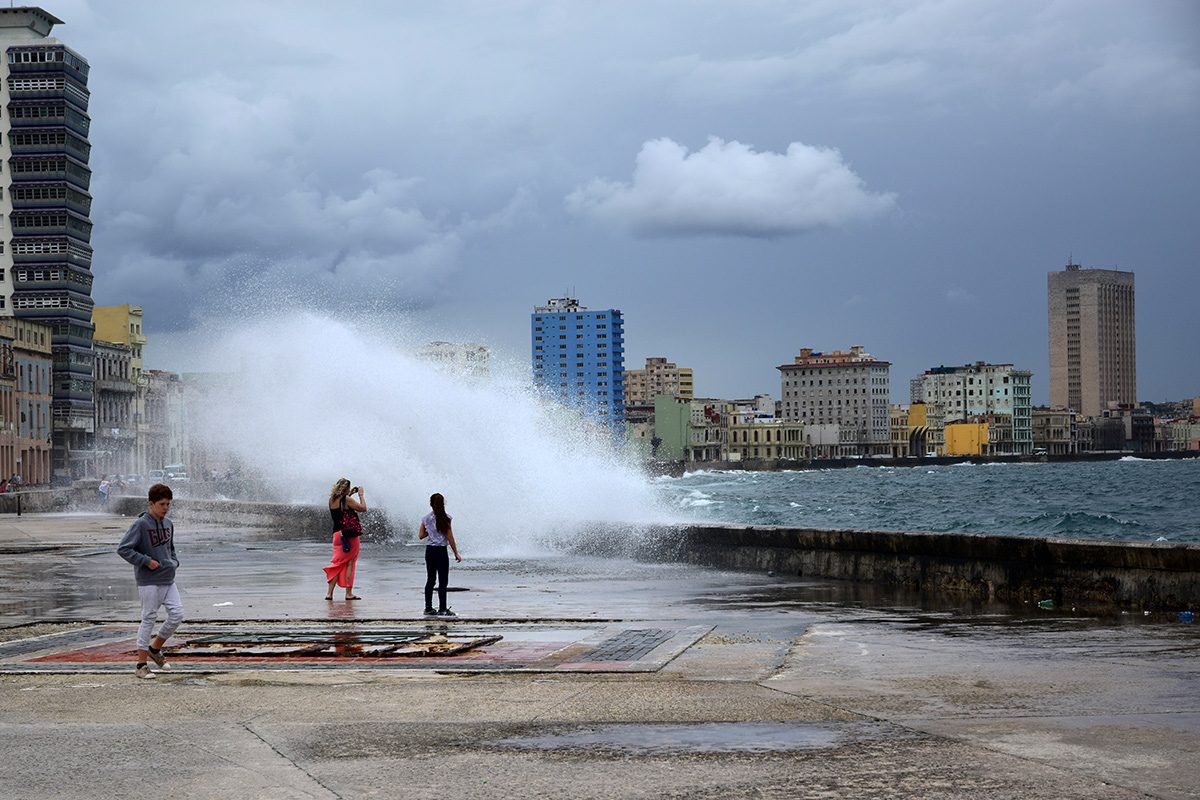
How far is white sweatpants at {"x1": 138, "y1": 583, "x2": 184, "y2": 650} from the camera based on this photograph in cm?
1091

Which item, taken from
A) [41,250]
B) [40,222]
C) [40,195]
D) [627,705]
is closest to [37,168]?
[40,195]

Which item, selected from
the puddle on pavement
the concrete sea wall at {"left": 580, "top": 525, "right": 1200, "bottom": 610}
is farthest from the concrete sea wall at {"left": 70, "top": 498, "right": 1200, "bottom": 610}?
the puddle on pavement

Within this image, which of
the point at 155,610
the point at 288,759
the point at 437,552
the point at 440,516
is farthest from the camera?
the point at 440,516

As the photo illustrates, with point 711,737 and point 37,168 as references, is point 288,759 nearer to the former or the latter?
point 711,737

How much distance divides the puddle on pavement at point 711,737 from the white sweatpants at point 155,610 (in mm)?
4035

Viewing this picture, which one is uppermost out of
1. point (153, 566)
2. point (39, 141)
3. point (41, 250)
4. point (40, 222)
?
point (39, 141)

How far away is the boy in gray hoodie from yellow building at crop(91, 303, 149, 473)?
13823 cm

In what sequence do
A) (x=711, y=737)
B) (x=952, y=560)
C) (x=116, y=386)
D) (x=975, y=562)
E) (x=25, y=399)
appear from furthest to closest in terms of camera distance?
(x=116, y=386) < (x=25, y=399) < (x=952, y=560) < (x=975, y=562) < (x=711, y=737)

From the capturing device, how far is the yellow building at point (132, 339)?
5689 inches

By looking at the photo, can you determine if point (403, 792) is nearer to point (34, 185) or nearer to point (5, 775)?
point (5, 775)

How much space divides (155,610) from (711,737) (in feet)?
16.3

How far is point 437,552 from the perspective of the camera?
16.0 m

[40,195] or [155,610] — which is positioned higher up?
[40,195]

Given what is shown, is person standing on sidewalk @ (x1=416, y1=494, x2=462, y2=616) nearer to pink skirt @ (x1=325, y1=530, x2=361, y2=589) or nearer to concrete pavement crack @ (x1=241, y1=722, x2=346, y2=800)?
pink skirt @ (x1=325, y1=530, x2=361, y2=589)
